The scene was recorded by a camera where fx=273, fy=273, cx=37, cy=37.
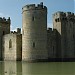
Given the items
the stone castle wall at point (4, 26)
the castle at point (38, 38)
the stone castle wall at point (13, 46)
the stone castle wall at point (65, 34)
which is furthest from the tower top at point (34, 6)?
the stone castle wall at point (4, 26)

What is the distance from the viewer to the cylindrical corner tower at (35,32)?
26.7 meters

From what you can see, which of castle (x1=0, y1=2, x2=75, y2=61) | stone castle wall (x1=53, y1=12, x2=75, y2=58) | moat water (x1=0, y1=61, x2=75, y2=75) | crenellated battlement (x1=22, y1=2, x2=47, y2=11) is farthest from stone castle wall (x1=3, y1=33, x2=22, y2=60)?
moat water (x1=0, y1=61, x2=75, y2=75)

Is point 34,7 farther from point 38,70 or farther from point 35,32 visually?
point 38,70

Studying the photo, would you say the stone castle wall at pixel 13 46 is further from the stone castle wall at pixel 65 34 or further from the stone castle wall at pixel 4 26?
the stone castle wall at pixel 65 34

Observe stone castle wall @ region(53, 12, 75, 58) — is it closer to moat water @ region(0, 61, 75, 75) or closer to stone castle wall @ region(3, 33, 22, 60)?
stone castle wall @ region(3, 33, 22, 60)

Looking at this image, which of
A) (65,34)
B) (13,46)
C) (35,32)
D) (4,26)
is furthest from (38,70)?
(4,26)

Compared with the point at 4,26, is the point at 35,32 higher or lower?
lower

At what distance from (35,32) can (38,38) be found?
0.66 m

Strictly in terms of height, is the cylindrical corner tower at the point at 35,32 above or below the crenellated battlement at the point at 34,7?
below

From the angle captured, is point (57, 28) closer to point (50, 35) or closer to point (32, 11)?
point (50, 35)

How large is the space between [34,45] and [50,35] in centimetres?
468

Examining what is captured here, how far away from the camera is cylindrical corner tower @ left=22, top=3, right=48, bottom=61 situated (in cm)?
2667

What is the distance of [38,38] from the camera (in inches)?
1053

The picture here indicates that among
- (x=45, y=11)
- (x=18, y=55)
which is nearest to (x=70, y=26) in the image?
(x=45, y=11)
